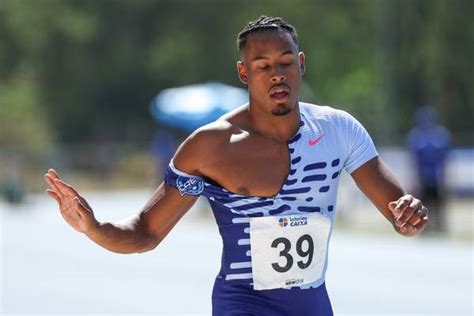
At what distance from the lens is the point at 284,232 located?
524cm

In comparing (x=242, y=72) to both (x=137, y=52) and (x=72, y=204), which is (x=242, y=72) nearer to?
(x=72, y=204)

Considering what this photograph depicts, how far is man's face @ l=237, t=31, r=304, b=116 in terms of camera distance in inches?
202

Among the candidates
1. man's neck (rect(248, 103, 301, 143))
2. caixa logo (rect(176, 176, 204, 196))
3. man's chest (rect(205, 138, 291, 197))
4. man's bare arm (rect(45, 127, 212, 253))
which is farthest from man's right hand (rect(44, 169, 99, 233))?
man's neck (rect(248, 103, 301, 143))

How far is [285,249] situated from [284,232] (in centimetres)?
9

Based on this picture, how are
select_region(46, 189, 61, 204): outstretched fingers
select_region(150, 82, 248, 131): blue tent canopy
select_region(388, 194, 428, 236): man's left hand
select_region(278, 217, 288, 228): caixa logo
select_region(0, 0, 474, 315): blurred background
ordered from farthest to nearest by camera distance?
select_region(150, 82, 248, 131): blue tent canopy → select_region(0, 0, 474, 315): blurred background → select_region(278, 217, 288, 228): caixa logo → select_region(46, 189, 61, 204): outstretched fingers → select_region(388, 194, 428, 236): man's left hand

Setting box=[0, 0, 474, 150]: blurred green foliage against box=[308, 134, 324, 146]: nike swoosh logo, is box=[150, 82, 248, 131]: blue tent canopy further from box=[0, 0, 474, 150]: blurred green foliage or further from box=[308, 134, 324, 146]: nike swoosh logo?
box=[0, 0, 474, 150]: blurred green foliage

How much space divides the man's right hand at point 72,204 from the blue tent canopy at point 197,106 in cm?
2274

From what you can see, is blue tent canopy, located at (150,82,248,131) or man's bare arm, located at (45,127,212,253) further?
blue tent canopy, located at (150,82,248,131)

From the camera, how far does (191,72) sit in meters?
63.9

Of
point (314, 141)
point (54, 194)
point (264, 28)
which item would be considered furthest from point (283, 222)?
point (54, 194)

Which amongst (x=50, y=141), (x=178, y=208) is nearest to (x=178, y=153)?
(x=178, y=208)

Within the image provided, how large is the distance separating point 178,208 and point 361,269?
1030cm

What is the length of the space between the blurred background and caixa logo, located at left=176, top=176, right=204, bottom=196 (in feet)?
21.1

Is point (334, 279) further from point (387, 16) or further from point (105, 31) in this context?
point (105, 31)
